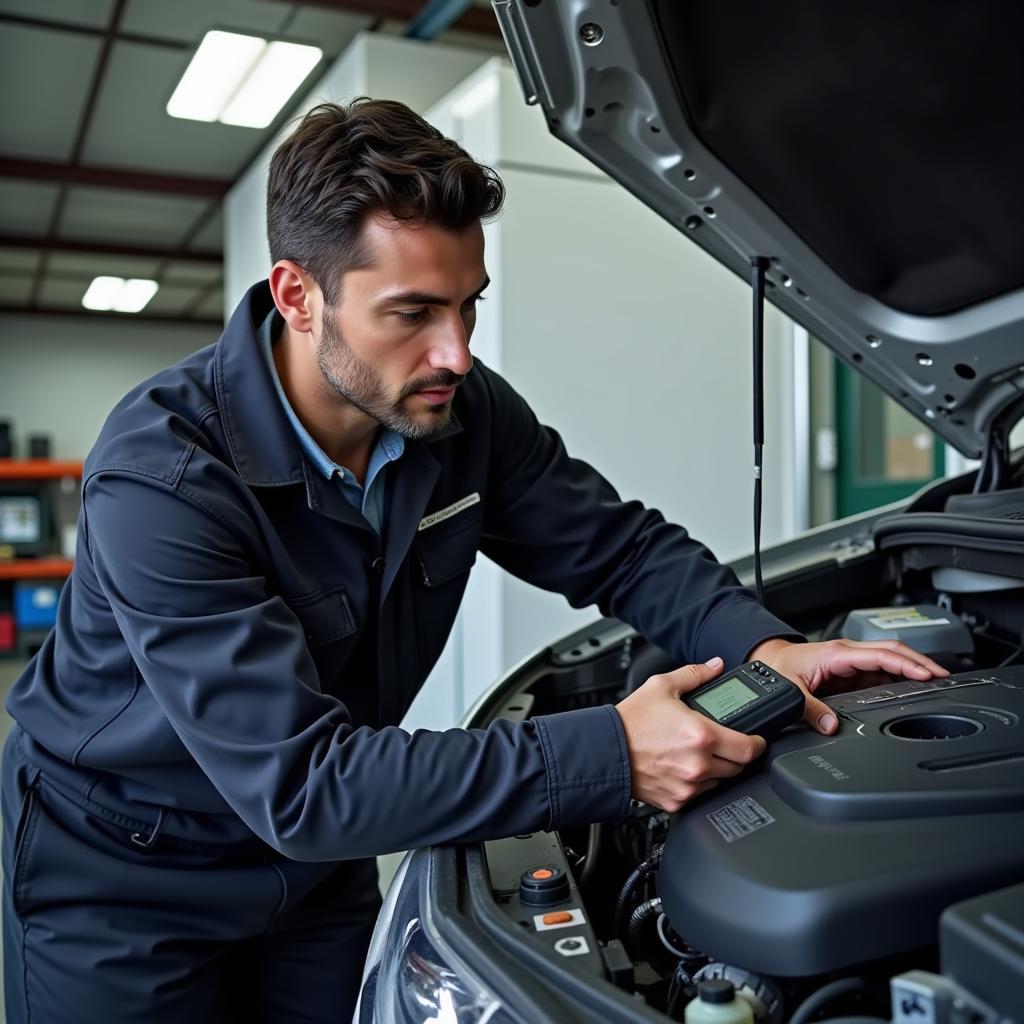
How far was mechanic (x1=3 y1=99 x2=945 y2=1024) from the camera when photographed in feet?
2.66

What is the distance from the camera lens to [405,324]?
3.34ft

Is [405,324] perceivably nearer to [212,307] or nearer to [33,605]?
[33,605]

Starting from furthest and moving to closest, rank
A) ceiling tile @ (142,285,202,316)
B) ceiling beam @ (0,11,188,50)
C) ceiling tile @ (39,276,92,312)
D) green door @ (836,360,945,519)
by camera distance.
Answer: ceiling tile @ (142,285,202,316) < ceiling tile @ (39,276,92,312) < ceiling beam @ (0,11,188,50) < green door @ (836,360,945,519)

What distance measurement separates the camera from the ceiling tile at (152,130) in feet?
14.0

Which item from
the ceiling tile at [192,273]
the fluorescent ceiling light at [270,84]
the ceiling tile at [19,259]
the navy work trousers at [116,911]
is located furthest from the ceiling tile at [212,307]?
the navy work trousers at [116,911]

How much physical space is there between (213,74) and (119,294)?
4.71 meters

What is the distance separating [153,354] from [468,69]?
6.23 meters

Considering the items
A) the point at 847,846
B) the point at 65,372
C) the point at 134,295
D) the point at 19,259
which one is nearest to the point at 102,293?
the point at 134,295

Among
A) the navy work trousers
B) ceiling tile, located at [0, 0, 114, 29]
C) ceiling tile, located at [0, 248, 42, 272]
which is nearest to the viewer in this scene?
the navy work trousers

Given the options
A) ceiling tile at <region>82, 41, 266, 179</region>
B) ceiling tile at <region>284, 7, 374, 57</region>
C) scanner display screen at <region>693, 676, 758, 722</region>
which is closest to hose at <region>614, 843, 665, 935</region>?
scanner display screen at <region>693, 676, 758, 722</region>

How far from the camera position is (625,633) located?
136 cm

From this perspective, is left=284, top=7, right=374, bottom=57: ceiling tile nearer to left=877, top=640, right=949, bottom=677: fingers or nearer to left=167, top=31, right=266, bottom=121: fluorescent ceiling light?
left=167, top=31, right=266, bottom=121: fluorescent ceiling light

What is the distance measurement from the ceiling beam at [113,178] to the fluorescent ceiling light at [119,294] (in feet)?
8.12

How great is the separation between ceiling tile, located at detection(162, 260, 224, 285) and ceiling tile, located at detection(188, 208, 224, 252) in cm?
25
